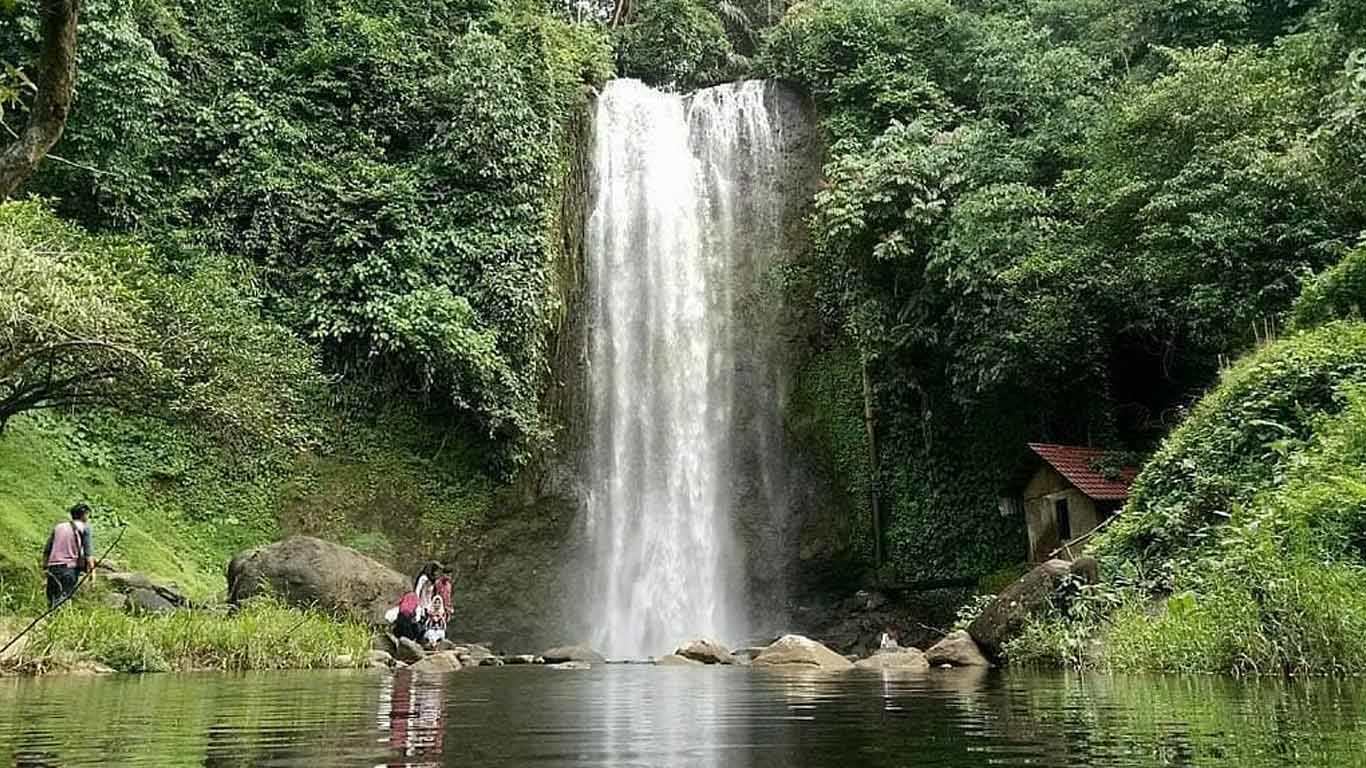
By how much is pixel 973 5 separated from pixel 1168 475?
1820 cm

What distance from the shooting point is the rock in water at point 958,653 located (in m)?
10.3

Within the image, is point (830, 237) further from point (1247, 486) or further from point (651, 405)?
point (1247, 486)

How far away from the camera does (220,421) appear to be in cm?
1540

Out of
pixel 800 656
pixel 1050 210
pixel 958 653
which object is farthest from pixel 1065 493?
pixel 958 653

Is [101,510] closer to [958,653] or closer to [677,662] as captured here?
[677,662]

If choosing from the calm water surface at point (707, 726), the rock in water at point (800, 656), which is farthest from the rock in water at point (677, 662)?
the calm water surface at point (707, 726)

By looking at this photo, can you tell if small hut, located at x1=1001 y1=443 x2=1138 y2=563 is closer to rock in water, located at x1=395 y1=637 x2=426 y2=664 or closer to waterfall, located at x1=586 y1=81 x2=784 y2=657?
waterfall, located at x1=586 y1=81 x2=784 y2=657

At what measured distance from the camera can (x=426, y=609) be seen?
555 inches

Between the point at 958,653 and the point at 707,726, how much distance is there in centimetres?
733

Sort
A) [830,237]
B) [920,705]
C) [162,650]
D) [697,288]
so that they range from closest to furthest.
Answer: [920,705]
[162,650]
[830,237]
[697,288]

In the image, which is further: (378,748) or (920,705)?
(920,705)

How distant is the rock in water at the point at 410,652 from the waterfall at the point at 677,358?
743cm

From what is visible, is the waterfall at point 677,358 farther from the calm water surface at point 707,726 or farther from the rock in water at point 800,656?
the calm water surface at point 707,726

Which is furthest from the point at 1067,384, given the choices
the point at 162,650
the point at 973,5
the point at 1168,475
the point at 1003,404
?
the point at 162,650
